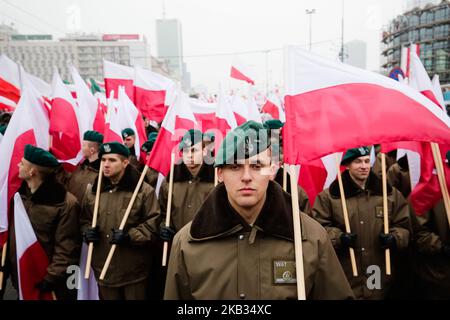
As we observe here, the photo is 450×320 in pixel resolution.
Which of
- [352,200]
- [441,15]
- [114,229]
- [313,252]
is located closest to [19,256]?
[114,229]

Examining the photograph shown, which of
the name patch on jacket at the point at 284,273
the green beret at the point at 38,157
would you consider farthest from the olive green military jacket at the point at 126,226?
the name patch on jacket at the point at 284,273

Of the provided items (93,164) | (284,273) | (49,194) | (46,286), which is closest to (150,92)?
(93,164)

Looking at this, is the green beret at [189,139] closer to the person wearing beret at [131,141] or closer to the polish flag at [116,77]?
the person wearing beret at [131,141]

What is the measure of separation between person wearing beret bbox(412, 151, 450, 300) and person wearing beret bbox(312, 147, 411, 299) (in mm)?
167

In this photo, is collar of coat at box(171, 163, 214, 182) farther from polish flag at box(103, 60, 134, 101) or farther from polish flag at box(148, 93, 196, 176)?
polish flag at box(103, 60, 134, 101)

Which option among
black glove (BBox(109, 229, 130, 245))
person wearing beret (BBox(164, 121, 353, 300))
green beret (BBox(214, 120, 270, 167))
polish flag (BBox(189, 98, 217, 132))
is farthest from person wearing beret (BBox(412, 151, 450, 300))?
polish flag (BBox(189, 98, 217, 132))

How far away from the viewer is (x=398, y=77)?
218 inches

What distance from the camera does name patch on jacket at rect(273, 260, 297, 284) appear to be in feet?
6.46

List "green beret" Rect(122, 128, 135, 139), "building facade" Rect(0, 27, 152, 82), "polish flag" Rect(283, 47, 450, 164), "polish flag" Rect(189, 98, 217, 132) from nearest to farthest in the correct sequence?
"polish flag" Rect(283, 47, 450, 164)
"green beret" Rect(122, 128, 135, 139)
"polish flag" Rect(189, 98, 217, 132)
"building facade" Rect(0, 27, 152, 82)

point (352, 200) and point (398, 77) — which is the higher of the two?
point (398, 77)
